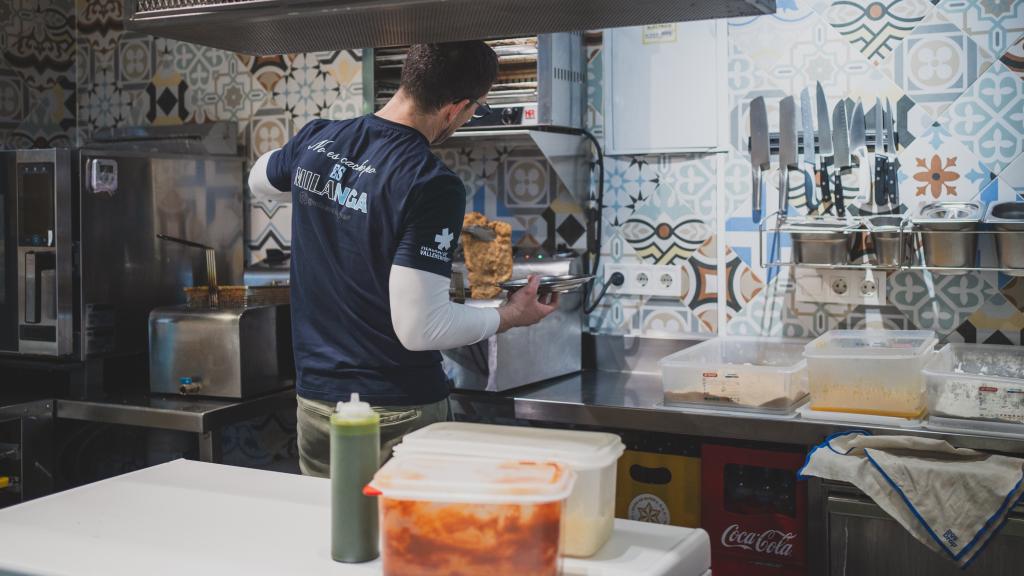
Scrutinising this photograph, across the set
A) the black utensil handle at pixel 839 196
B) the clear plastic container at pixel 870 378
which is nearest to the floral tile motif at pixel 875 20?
the black utensil handle at pixel 839 196

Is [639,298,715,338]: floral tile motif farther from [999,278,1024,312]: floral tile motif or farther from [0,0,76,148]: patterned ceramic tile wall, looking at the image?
[0,0,76,148]: patterned ceramic tile wall

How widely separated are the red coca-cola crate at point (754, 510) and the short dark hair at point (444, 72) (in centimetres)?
134

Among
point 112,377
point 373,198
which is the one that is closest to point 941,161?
point 373,198

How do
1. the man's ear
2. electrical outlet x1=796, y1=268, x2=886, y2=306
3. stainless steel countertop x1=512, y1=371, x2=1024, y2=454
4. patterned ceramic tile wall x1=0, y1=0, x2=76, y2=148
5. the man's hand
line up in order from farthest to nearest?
patterned ceramic tile wall x1=0, y1=0, x2=76, y2=148 → electrical outlet x1=796, y1=268, x2=886, y2=306 → the man's hand → stainless steel countertop x1=512, y1=371, x2=1024, y2=454 → the man's ear

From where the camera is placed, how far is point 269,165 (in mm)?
2729

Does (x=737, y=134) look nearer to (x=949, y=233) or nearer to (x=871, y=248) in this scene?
(x=871, y=248)

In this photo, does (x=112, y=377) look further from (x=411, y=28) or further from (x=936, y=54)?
(x=936, y=54)

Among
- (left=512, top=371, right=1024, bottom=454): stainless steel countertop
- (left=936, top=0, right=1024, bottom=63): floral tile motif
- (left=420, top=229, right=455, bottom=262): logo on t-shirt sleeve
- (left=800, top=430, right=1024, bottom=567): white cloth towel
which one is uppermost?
(left=936, top=0, right=1024, bottom=63): floral tile motif

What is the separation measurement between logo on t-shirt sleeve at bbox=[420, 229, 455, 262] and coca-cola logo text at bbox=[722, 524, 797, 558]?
1.31m

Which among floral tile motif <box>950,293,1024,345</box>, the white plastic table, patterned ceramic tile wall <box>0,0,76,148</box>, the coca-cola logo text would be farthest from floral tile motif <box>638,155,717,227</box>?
patterned ceramic tile wall <box>0,0,76,148</box>

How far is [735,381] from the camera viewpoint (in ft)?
9.49

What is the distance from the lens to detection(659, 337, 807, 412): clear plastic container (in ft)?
9.30

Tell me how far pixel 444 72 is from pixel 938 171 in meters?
1.74

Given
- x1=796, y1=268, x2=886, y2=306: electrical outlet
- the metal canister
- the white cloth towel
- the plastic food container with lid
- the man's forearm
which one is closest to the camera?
the plastic food container with lid
